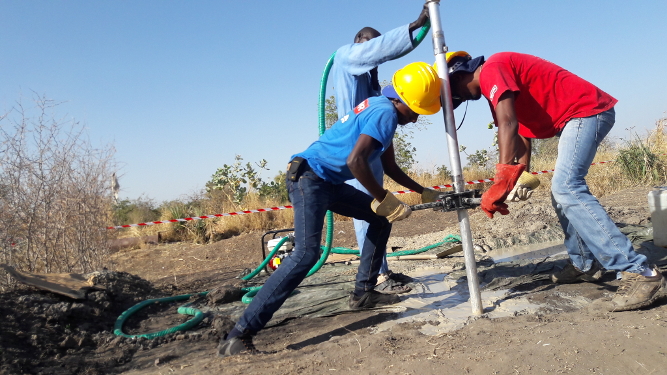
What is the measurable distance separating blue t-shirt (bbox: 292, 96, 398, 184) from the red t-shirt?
25.2 inches

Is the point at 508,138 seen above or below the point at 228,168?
below

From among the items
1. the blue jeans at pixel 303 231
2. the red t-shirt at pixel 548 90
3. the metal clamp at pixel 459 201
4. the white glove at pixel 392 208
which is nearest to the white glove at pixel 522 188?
the metal clamp at pixel 459 201

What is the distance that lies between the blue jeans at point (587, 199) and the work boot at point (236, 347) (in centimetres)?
205

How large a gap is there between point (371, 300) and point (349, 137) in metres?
1.27

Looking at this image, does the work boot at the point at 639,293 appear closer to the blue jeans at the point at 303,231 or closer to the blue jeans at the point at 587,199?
the blue jeans at the point at 587,199

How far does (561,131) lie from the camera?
10.2 feet

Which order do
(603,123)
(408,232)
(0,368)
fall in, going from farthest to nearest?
(408,232)
(603,123)
(0,368)

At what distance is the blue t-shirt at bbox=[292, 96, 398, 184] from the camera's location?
277 cm

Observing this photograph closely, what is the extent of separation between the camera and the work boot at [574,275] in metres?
3.45

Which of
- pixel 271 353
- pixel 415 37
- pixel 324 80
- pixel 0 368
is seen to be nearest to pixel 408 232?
pixel 324 80

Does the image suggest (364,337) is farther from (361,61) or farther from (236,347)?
(361,61)

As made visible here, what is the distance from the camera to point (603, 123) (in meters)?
2.97

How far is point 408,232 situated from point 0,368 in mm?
6794

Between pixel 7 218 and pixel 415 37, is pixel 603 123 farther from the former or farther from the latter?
pixel 7 218
